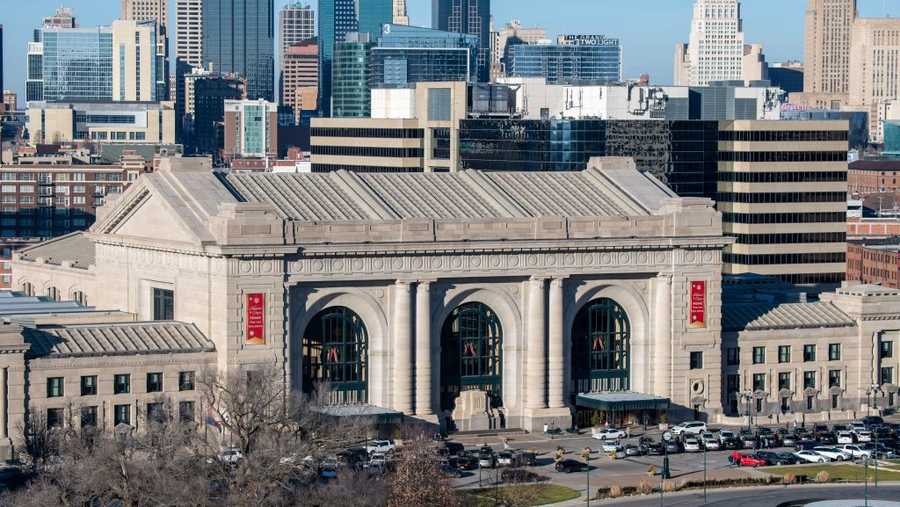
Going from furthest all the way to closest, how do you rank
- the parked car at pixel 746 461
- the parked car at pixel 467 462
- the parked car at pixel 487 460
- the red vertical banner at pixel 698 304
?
the red vertical banner at pixel 698 304 → the parked car at pixel 746 461 → the parked car at pixel 487 460 → the parked car at pixel 467 462

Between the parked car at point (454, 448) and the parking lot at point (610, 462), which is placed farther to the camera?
the parked car at point (454, 448)

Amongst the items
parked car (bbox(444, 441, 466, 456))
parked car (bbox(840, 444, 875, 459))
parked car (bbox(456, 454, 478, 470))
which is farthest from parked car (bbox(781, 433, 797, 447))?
parked car (bbox(456, 454, 478, 470))

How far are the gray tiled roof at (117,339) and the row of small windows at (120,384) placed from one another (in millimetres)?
1633

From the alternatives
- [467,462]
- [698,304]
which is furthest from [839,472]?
[698,304]

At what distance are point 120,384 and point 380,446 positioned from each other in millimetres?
18913

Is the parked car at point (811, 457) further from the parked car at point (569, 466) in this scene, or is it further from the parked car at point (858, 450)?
the parked car at point (569, 466)

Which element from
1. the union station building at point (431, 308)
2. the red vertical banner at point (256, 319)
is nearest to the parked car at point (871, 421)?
the union station building at point (431, 308)

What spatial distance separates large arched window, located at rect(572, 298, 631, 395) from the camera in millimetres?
189000

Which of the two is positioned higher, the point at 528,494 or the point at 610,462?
the point at 610,462

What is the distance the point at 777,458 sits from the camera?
172250 mm

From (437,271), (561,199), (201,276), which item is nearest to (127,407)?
(201,276)

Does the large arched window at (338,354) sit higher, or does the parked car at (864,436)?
the large arched window at (338,354)

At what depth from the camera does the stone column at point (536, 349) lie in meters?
184

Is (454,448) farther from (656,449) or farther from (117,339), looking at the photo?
(117,339)
